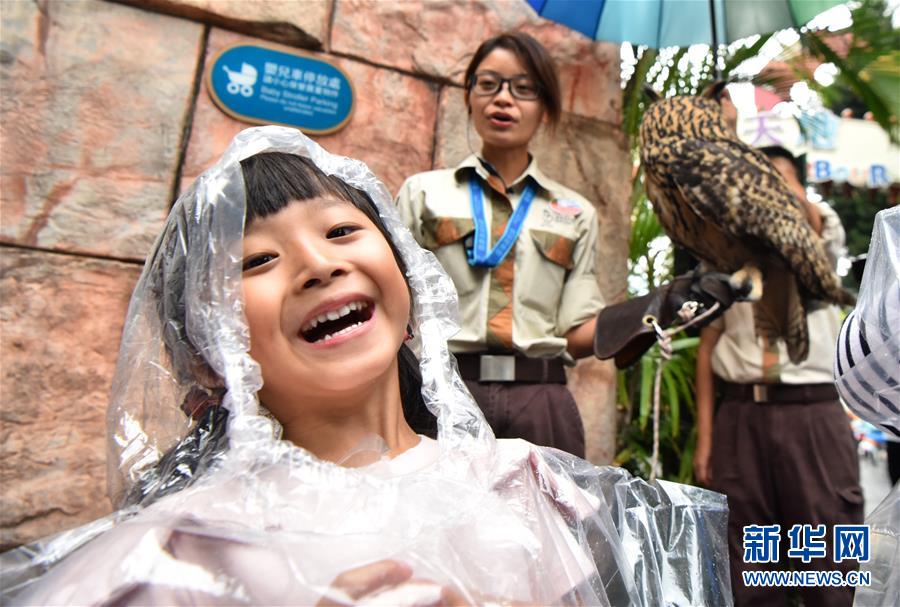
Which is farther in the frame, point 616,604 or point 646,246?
point 646,246

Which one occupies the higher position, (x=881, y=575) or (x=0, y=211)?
(x=0, y=211)

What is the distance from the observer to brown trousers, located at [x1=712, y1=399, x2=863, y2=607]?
2381 mm

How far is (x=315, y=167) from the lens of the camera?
106 centimetres

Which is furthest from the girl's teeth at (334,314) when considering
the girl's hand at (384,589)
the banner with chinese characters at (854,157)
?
the banner with chinese characters at (854,157)

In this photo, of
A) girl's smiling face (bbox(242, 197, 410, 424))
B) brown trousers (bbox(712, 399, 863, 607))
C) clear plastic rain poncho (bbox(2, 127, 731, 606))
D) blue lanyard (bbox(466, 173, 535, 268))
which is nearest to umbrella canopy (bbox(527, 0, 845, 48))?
blue lanyard (bbox(466, 173, 535, 268))

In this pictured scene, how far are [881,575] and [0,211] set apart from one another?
244 cm

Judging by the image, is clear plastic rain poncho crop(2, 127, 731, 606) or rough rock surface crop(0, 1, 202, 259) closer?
clear plastic rain poncho crop(2, 127, 731, 606)

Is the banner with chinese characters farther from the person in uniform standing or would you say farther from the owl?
the owl

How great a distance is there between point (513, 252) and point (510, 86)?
20.7 inches

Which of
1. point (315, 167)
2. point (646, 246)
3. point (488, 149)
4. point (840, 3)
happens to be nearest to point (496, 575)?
point (315, 167)

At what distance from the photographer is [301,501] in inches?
30.8

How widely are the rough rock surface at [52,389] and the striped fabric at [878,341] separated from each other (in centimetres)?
208

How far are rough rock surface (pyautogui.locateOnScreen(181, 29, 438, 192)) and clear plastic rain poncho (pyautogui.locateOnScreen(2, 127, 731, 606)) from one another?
1.51 meters

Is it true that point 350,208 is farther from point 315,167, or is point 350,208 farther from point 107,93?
point 107,93
